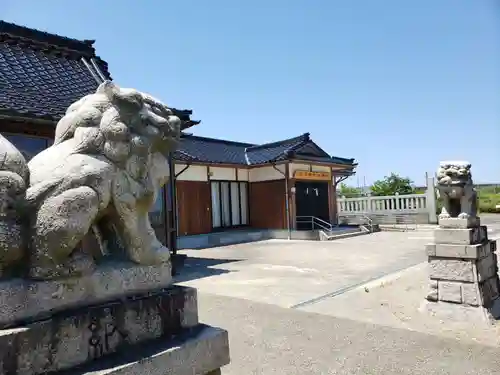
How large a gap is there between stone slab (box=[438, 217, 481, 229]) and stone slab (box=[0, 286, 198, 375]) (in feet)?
14.6

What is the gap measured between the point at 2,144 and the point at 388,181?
2940cm

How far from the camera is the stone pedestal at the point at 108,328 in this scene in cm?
161

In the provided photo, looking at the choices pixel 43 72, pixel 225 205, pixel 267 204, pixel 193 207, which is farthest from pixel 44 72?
pixel 267 204

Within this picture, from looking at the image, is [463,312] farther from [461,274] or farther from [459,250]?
[459,250]

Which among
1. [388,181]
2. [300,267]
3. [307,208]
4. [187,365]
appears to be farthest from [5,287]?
[388,181]

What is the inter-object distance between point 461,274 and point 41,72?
9.22 m

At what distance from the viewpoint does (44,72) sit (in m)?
8.57

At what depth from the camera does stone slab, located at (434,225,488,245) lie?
5.16 m

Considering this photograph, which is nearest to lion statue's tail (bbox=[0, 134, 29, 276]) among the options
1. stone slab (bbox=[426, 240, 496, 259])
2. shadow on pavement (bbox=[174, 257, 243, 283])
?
stone slab (bbox=[426, 240, 496, 259])

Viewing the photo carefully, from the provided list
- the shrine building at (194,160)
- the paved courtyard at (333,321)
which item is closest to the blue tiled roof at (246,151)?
the shrine building at (194,160)

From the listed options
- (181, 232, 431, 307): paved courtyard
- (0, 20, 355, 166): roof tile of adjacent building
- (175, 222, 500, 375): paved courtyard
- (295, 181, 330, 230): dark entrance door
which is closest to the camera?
(175, 222, 500, 375): paved courtyard

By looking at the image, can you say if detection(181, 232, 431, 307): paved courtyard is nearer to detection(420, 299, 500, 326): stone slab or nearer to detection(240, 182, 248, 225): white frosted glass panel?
detection(420, 299, 500, 326): stone slab

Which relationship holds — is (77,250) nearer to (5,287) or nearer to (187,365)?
(5,287)

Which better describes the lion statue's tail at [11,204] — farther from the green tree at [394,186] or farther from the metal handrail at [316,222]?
the green tree at [394,186]
